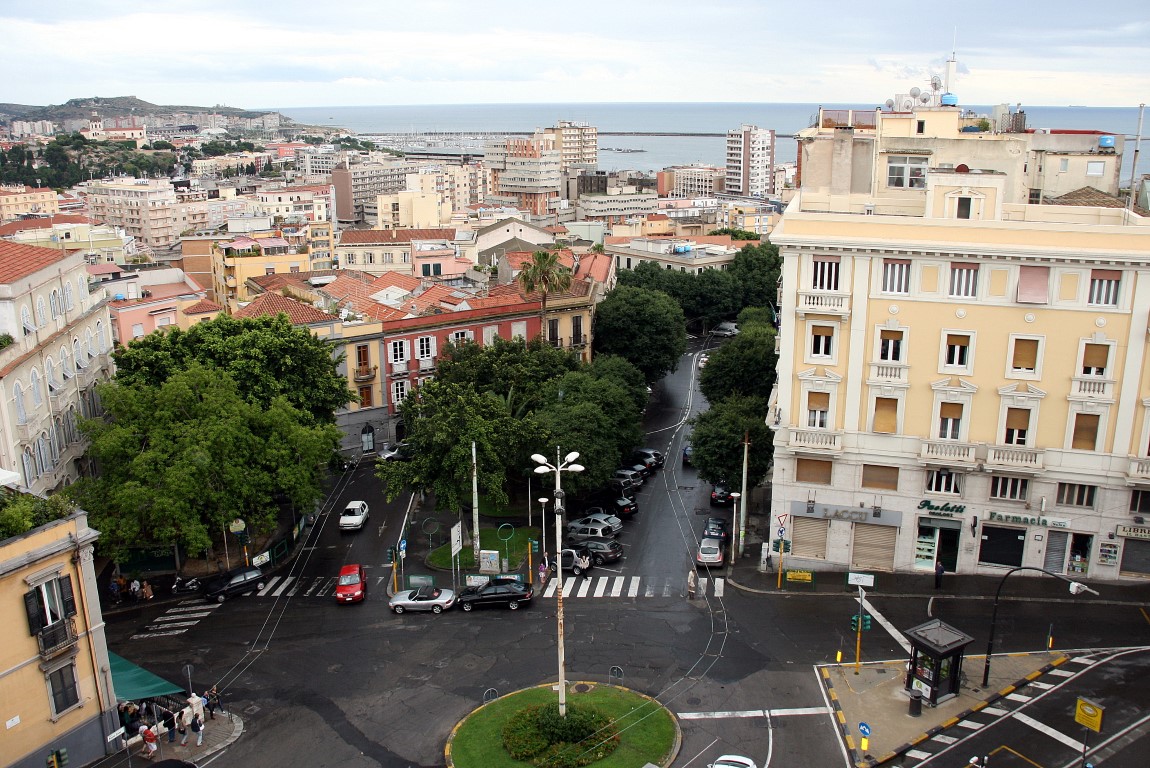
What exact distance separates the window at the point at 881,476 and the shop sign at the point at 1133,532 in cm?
917

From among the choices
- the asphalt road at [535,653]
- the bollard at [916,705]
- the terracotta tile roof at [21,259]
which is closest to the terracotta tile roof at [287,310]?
the terracotta tile roof at [21,259]

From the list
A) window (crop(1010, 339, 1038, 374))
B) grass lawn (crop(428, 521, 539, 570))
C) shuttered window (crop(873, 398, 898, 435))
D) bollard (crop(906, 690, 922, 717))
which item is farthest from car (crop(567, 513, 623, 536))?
window (crop(1010, 339, 1038, 374))

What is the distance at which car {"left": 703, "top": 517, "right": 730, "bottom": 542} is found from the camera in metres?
47.5

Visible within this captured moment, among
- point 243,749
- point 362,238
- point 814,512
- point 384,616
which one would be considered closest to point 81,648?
point 243,749

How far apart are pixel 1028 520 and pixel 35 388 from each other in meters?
45.2

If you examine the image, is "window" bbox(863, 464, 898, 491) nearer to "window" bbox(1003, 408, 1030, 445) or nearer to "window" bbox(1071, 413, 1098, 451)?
"window" bbox(1003, 408, 1030, 445)

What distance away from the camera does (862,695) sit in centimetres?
3378

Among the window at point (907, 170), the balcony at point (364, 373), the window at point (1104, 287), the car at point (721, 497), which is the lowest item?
the car at point (721, 497)

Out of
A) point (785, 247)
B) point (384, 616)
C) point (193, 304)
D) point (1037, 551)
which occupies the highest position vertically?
point (785, 247)

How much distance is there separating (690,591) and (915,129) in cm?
3186

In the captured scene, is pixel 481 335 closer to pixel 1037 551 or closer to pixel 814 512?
pixel 814 512

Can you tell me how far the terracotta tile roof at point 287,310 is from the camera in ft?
209

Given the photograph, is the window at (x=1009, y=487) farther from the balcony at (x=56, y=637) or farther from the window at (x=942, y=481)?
the balcony at (x=56, y=637)

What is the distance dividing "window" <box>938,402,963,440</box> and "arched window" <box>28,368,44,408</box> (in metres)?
40.9
